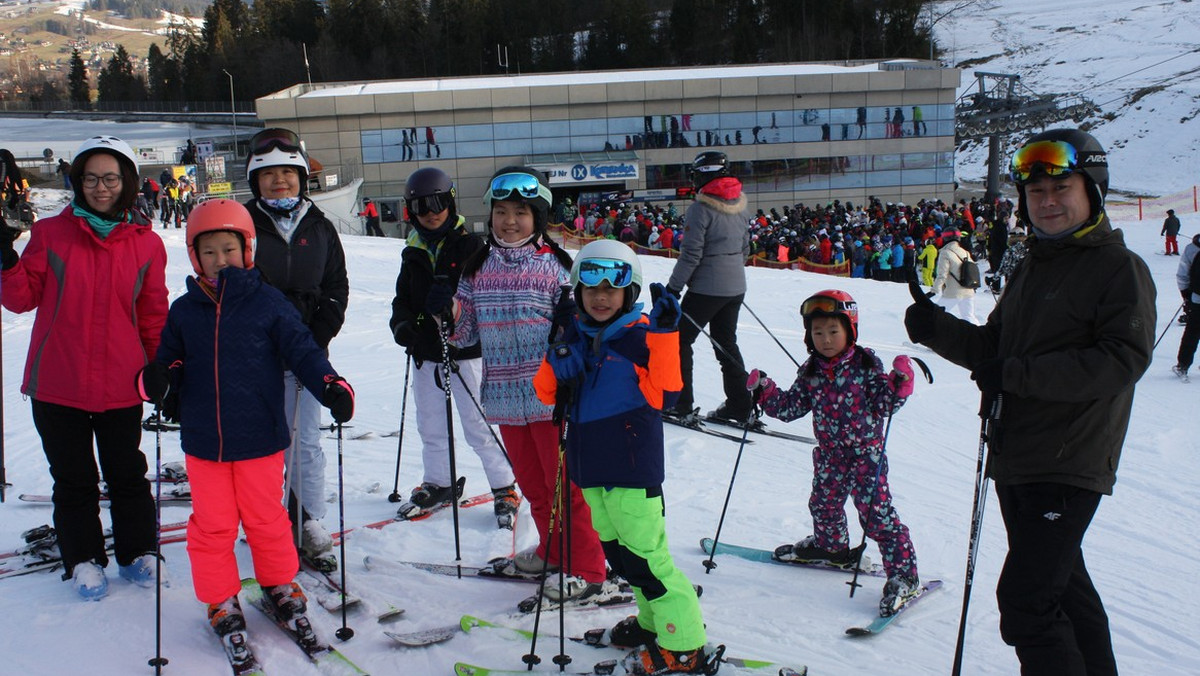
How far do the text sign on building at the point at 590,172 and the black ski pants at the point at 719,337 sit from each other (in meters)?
33.2

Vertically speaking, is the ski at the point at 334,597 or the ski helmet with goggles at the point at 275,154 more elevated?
the ski helmet with goggles at the point at 275,154

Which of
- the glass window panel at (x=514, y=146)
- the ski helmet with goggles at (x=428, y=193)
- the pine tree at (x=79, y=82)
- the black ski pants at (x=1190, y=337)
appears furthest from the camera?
the pine tree at (x=79, y=82)

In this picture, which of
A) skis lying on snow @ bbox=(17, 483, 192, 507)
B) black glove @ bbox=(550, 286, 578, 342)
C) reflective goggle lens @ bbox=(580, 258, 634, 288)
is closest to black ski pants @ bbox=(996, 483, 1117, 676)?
reflective goggle lens @ bbox=(580, 258, 634, 288)

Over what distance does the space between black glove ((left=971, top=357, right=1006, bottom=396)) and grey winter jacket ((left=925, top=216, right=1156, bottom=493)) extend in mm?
19

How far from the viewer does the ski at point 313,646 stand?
3.19 m

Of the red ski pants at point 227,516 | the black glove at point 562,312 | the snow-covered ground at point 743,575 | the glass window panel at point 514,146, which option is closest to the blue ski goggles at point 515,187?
the black glove at point 562,312

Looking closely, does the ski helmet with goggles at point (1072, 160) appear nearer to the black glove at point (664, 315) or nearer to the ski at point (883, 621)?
the black glove at point (664, 315)

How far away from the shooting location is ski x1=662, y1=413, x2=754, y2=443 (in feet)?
22.1

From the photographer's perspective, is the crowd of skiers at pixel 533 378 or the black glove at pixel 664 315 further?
the black glove at pixel 664 315

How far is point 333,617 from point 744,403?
4172 mm

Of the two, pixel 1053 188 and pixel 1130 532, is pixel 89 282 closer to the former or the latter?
pixel 1053 188

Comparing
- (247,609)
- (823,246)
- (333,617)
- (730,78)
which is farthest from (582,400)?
(730,78)

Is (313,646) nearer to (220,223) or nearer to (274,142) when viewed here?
(220,223)

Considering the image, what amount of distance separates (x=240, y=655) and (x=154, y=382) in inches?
41.6
